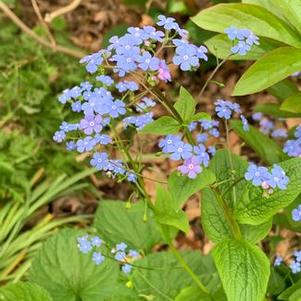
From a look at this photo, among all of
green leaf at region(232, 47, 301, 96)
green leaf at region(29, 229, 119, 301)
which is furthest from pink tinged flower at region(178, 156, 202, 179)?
green leaf at region(29, 229, 119, 301)

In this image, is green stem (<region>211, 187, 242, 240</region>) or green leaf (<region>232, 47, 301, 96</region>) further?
green leaf (<region>232, 47, 301, 96</region>)

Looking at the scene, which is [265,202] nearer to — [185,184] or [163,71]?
[185,184]

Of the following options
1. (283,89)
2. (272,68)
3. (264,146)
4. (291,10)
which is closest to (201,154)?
(272,68)

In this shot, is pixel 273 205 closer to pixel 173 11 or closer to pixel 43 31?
pixel 173 11

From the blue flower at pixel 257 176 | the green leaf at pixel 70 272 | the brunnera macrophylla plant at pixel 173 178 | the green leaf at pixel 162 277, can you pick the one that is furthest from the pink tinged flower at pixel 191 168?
the green leaf at pixel 70 272

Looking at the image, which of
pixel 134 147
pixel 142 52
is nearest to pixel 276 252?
pixel 134 147

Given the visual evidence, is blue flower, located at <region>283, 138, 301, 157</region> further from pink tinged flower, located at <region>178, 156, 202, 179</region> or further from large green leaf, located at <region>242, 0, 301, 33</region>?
pink tinged flower, located at <region>178, 156, 202, 179</region>
